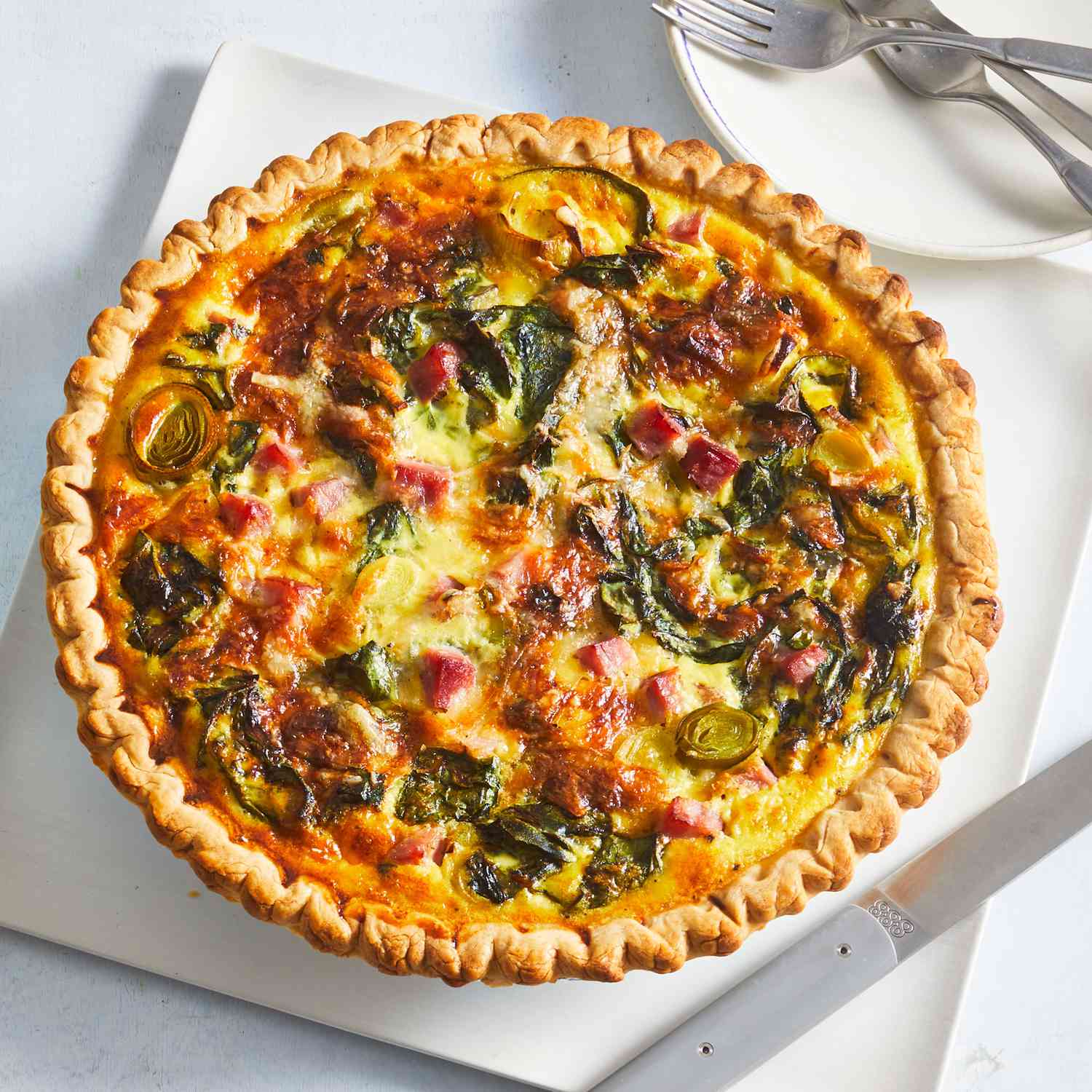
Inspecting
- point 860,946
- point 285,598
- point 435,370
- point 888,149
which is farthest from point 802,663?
point 888,149

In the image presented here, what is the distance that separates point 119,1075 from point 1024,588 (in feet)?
10.3

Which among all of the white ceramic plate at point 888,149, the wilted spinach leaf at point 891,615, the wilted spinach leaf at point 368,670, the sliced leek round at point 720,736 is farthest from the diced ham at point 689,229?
the wilted spinach leaf at point 368,670

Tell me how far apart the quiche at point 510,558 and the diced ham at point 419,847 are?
0.04 feet

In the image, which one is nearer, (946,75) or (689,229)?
(689,229)

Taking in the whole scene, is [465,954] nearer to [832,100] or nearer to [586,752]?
[586,752]

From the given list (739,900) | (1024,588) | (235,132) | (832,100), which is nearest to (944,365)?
(1024,588)

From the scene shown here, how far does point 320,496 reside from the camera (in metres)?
3.61

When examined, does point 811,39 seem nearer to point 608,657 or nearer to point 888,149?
point 888,149

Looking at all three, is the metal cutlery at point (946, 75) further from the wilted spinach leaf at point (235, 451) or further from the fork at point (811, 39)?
the wilted spinach leaf at point (235, 451)

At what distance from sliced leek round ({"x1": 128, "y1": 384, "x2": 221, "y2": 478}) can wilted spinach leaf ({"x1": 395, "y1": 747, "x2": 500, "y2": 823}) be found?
101cm

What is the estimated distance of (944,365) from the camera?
390cm

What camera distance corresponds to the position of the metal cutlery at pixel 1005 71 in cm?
458

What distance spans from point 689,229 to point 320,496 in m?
→ 1.35

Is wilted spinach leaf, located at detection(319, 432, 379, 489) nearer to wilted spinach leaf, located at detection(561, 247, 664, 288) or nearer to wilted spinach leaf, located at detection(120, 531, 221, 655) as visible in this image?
wilted spinach leaf, located at detection(120, 531, 221, 655)
